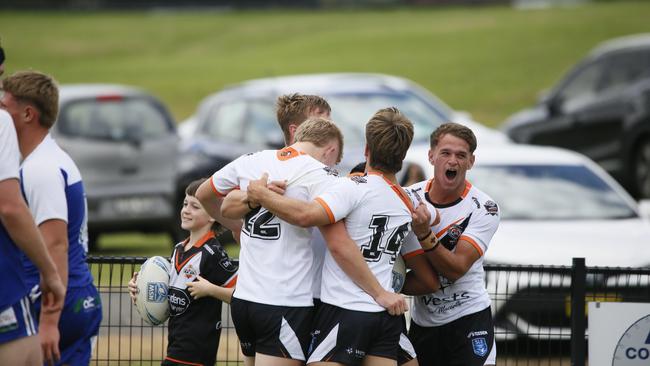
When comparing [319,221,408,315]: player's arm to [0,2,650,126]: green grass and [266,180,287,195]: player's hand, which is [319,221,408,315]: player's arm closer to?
[266,180,287,195]: player's hand

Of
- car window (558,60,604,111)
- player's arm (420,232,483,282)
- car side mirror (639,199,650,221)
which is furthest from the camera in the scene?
car window (558,60,604,111)

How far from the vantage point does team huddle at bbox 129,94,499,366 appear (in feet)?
18.4

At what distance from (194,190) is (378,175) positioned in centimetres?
129

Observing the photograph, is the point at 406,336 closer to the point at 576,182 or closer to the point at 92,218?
the point at 576,182

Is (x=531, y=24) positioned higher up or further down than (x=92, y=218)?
higher up

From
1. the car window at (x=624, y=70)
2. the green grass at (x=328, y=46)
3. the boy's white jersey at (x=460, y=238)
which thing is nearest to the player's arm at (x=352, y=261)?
the boy's white jersey at (x=460, y=238)

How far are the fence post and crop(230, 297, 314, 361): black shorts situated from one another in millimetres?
1606

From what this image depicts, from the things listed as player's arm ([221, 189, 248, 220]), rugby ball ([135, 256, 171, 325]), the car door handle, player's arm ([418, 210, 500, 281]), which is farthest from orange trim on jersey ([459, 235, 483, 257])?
the car door handle

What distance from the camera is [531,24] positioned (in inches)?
1970

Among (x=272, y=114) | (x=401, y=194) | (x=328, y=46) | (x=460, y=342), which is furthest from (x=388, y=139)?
(x=328, y=46)

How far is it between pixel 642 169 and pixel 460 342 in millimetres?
10185

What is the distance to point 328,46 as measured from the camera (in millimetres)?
47844

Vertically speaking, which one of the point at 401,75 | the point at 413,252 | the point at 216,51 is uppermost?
the point at 216,51

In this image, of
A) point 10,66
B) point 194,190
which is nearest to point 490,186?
point 194,190
